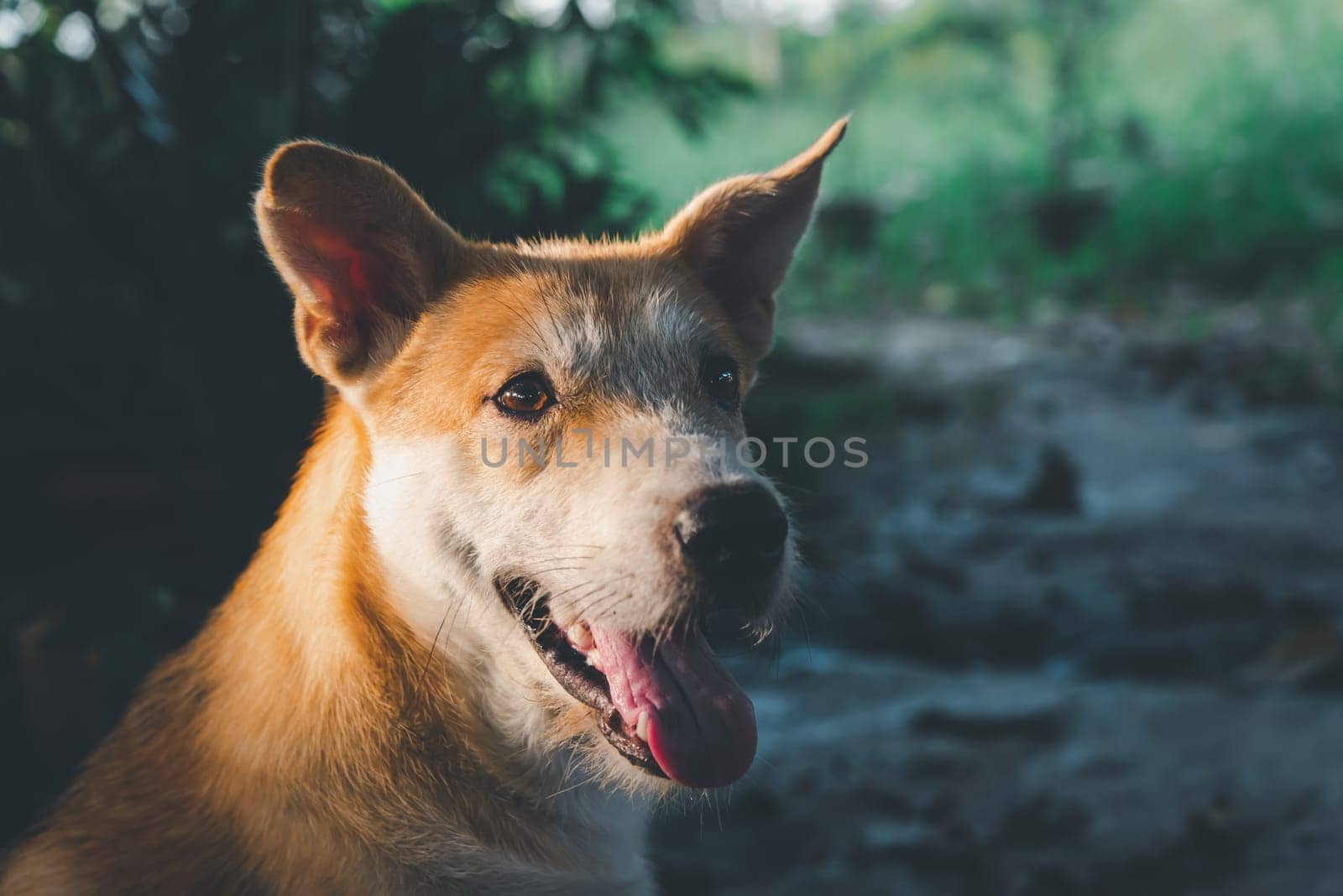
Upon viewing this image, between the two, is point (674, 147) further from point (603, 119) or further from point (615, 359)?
point (615, 359)

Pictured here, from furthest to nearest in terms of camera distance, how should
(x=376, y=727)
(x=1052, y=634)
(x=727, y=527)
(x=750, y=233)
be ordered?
(x=1052, y=634) → (x=750, y=233) → (x=376, y=727) → (x=727, y=527)

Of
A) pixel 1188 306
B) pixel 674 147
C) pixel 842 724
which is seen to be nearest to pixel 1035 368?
pixel 1188 306

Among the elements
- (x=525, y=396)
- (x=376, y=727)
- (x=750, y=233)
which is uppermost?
(x=750, y=233)

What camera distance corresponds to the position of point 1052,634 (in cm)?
516

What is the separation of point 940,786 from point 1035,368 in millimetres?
5285

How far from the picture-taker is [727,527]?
200cm

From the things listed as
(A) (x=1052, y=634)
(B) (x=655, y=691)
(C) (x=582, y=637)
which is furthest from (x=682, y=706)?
(A) (x=1052, y=634)

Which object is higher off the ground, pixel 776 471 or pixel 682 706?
pixel 776 471

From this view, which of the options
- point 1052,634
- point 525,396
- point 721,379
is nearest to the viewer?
point 525,396

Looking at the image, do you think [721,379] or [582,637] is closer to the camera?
[582,637]

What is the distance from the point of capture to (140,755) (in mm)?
2420

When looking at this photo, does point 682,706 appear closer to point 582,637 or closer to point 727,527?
point 582,637

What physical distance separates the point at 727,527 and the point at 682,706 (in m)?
0.44

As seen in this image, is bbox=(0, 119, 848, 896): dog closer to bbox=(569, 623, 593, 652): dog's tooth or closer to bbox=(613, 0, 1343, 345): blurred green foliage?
bbox=(569, 623, 593, 652): dog's tooth
